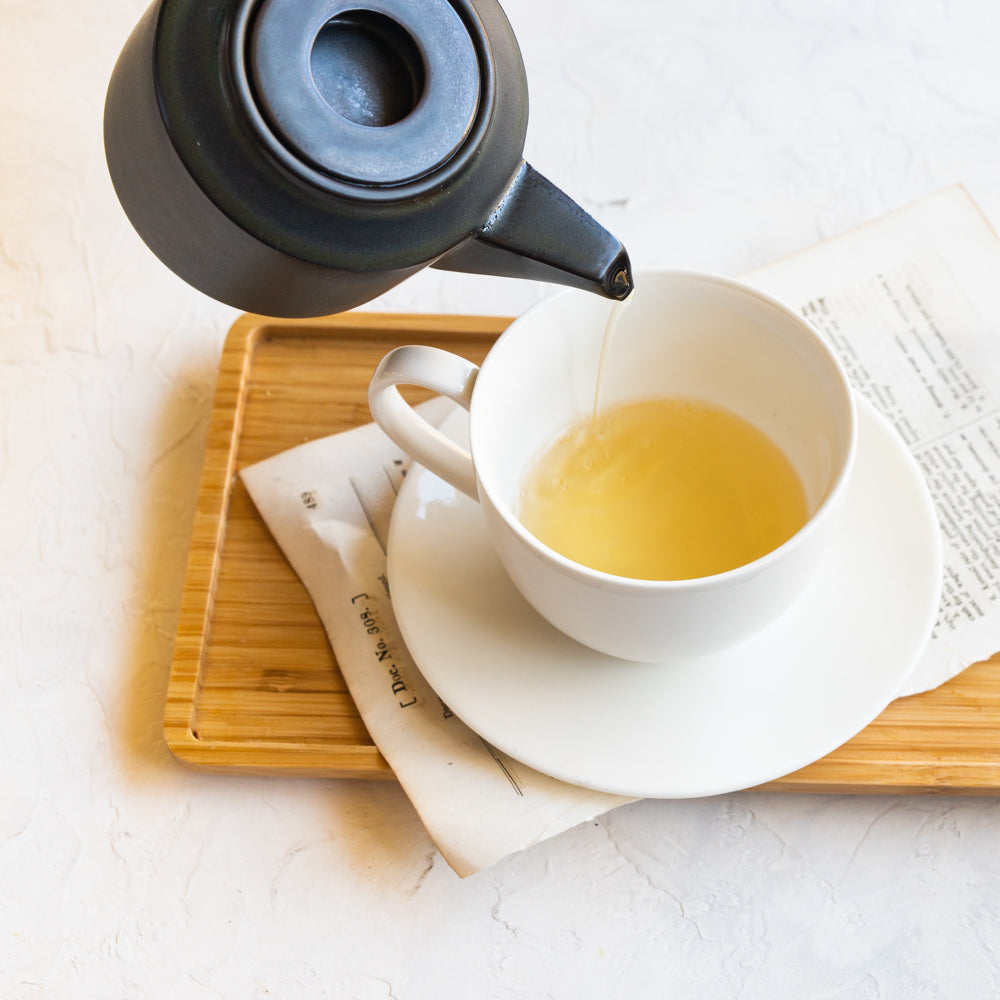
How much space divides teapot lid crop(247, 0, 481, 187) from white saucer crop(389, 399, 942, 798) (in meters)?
0.29

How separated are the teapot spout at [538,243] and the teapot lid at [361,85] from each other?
47mm

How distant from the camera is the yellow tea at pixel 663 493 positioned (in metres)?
0.66

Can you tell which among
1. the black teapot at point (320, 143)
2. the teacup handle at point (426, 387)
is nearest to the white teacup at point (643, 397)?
the teacup handle at point (426, 387)

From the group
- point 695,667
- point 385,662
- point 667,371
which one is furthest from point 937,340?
point 385,662

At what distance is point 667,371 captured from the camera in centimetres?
68

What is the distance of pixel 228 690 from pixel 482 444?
0.84 feet

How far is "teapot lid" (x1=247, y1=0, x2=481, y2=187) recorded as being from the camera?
41cm

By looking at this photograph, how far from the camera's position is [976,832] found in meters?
0.66

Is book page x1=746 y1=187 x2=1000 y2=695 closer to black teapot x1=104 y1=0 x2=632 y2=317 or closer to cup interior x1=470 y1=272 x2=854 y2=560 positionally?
cup interior x1=470 y1=272 x2=854 y2=560

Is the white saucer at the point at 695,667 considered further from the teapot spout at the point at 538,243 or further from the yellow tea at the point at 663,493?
the teapot spout at the point at 538,243

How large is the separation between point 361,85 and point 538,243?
0.11 metres

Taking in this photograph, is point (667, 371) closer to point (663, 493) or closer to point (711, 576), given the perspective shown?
point (663, 493)

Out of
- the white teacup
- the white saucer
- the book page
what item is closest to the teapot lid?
the white teacup

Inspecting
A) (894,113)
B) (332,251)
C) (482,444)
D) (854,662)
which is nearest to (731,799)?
(854,662)
